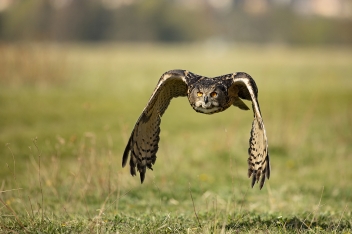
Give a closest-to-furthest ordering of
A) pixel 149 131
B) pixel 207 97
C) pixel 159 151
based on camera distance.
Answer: pixel 207 97 → pixel 149 131 → pixel 159 151

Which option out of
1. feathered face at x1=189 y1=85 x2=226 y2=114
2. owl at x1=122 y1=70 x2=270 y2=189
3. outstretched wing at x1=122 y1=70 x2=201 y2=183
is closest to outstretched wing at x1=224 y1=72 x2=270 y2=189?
owl at x1=122 y1=70 x2=270 y2=189

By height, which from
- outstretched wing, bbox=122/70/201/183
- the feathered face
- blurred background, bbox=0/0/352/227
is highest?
the feathered face

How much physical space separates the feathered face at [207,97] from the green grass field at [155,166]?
65 cm

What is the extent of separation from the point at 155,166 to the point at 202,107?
5105 mm

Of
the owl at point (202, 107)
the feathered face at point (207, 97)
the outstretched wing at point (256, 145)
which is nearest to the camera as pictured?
the outstretched wing at point (256, 145)

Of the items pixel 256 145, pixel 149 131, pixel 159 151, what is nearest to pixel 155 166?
pixel 159 151

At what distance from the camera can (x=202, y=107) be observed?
4.59 meters

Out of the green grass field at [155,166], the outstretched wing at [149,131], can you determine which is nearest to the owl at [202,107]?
the outstretched wing at [149,131]

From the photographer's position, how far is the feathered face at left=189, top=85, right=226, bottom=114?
4562 millimetres

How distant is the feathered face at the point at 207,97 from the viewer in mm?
4562

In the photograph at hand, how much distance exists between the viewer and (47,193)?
735 centimetres

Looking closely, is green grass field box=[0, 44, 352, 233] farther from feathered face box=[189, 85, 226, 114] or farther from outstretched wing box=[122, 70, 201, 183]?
feathered face box=[189, 85, 226, 114]

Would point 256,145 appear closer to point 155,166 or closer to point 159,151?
point 155,166

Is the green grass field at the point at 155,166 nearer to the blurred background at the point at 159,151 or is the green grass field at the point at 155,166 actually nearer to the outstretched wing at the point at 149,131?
the blurred background at the point at 159,151
